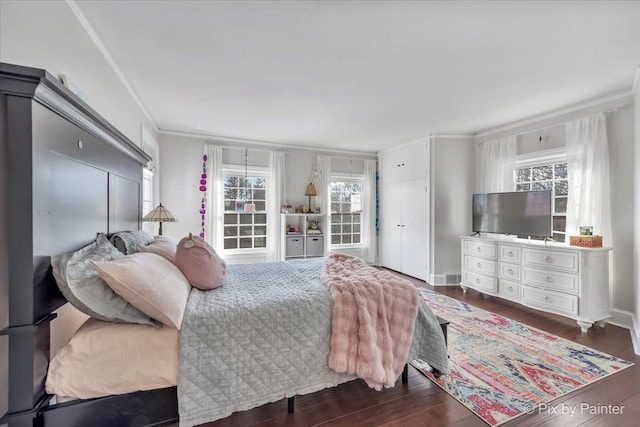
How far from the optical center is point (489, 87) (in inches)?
109

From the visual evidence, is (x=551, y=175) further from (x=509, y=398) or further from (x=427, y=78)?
Answer: (x=509, y=398)

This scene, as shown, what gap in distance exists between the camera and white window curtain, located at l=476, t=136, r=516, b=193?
3.95 meters

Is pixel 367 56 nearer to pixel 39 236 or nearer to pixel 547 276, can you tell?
pixel 39 236

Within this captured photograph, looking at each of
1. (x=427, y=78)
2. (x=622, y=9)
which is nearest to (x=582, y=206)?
(x=622, y=9)

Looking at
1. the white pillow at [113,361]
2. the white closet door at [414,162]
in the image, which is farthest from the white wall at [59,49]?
the white closet door at [414,162]

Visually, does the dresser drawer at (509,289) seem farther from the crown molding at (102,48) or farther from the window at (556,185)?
the crown molding at (102,48)

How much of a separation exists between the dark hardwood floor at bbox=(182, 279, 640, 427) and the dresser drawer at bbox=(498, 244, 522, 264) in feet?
4.74

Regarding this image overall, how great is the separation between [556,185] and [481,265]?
1.41m

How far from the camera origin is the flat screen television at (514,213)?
3.31 meters

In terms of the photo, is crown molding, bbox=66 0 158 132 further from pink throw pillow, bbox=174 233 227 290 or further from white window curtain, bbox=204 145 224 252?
pink throw pillow, bbox=174 233 227 290

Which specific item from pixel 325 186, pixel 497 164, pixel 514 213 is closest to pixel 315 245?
pixel 325 186

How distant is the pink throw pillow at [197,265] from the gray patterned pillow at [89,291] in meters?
0.48

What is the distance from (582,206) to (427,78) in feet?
8.10

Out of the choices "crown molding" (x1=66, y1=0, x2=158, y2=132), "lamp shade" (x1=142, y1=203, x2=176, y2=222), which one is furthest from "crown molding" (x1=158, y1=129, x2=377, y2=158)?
"lamp shade" (x1=142, y1=203, x2=176, y2=222)
